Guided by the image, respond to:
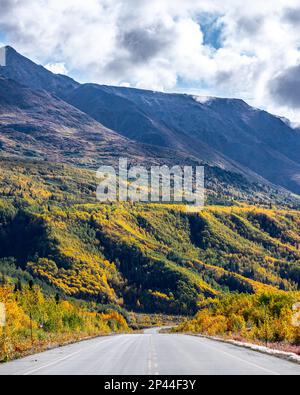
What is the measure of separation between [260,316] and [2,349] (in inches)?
1879

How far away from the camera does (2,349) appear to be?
47406mm

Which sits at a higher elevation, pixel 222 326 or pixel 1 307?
pixel 1 307

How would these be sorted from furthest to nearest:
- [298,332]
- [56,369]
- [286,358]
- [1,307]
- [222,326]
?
[222,326], [1,307], [298,332], [286,358], [56,369]

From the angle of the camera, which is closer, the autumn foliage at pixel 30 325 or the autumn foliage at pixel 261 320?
the autumn foliage at pixel 30 325

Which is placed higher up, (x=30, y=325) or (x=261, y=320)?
(x=261, y=320)

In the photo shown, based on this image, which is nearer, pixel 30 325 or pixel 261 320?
pixel 30 325

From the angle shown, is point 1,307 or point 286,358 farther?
point 1,307

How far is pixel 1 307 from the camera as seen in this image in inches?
2618

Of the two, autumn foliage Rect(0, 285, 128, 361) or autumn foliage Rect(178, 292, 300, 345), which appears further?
autumn foliage Rect(178, 292, 300, 345)
